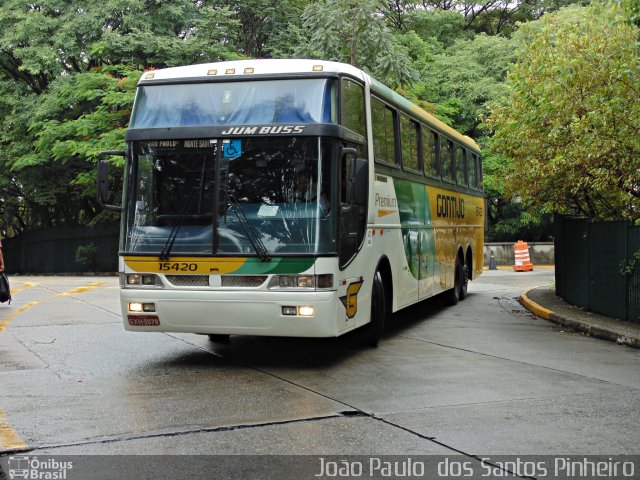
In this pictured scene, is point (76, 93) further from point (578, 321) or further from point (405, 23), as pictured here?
point (578, 321)

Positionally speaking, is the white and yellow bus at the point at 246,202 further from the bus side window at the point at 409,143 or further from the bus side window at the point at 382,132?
the bus side window at the point at 409,143

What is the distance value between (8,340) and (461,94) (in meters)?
25.3

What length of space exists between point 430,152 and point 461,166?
346cm

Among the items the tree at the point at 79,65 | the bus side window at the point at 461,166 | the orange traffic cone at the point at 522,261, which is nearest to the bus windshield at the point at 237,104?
the bus side window at the point at 461,166

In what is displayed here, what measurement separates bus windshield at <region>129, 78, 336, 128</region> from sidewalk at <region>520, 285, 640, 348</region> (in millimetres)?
5809

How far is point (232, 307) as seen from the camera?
29.5ft

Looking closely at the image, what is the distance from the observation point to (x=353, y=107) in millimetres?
10070

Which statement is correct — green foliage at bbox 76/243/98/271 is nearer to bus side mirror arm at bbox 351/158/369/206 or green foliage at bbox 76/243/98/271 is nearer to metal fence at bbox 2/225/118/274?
metal fence at bbox 2/225/118/274

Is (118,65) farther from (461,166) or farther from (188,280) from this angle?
(188,280)

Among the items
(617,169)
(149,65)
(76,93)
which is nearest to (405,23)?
(149,65)

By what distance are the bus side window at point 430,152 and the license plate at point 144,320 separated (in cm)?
647

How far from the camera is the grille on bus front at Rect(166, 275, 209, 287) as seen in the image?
9125 millimetres

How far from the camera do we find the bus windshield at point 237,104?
9.34m

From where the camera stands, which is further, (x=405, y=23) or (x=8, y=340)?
(x=405, y=23)
